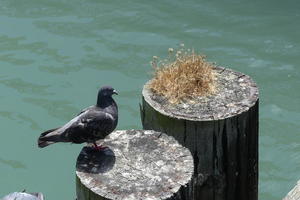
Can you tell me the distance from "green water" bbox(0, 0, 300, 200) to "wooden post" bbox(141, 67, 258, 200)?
9.49 feet

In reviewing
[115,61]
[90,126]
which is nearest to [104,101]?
[90,126]

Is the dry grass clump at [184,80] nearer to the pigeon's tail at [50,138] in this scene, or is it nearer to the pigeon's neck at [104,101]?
the pigeon's neck at [104,101]

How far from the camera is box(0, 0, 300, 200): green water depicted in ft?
27.5

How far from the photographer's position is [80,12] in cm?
1216

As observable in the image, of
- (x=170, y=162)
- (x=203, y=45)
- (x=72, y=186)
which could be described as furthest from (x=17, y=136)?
(x=170, y=162)

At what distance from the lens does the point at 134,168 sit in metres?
4.30

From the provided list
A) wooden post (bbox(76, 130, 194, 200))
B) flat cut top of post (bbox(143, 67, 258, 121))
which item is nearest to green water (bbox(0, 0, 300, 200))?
flat cut top of post (bbox(143, 67, 258, 121))

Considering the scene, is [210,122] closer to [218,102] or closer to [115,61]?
[218,102]

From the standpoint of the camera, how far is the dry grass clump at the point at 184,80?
16.7ft

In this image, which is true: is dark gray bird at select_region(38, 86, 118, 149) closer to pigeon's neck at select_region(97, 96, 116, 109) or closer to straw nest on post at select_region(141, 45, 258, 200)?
pigeon's neck at select_region(97, 96, 116, 109)

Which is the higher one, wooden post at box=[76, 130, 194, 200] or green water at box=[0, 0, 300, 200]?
wooden post at box=[76, 130, 194, 200]

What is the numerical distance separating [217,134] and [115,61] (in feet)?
19.7

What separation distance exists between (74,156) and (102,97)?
390 cm

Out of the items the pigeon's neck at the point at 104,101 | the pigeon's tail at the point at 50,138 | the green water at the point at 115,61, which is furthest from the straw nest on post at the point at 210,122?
the green water at the point at 115,61
